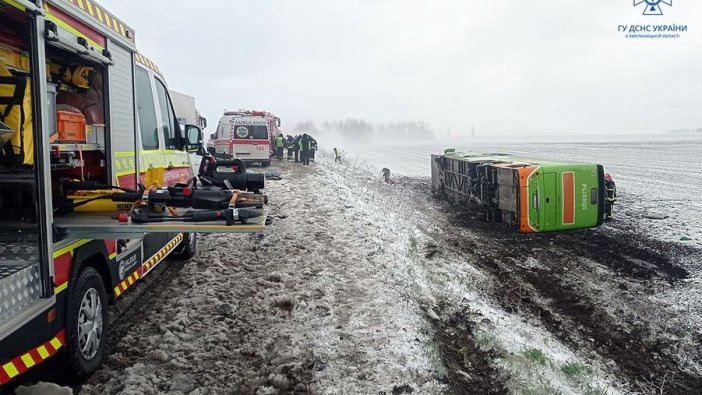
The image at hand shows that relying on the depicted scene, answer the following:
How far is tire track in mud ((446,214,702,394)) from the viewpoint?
5.53 m

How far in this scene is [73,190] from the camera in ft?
15.5

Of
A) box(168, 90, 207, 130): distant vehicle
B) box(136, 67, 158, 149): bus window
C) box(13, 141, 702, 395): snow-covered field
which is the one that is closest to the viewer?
box(13, 141, 702, 395): snow-covered field

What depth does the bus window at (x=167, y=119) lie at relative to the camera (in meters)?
6.48

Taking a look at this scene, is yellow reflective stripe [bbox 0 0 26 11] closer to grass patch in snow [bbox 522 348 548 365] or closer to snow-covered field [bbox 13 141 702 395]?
snow-covered field [bbox 13 141 702 395]

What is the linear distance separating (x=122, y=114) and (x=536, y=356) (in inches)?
179

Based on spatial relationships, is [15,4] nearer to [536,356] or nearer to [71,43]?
[71,43]

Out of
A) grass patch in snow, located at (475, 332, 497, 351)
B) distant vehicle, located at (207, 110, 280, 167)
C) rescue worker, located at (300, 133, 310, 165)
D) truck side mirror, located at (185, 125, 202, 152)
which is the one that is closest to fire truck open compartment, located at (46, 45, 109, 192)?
truck side mirror, located at (185, 125, 202, 152)

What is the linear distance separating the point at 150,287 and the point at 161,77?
8.61 feet

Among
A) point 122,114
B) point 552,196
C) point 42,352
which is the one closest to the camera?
point 42,352

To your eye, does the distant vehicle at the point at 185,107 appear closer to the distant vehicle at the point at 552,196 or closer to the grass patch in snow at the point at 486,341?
the distant vehicle at the point at 552,196

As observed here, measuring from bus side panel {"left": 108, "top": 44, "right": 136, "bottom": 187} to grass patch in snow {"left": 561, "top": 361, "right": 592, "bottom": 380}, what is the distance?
180 inches

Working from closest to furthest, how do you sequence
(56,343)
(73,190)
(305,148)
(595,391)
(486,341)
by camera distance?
(56,343), (595,391), (73,190), (486,341), (305,148)

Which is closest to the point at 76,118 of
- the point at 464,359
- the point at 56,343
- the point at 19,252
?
the point at 19,252

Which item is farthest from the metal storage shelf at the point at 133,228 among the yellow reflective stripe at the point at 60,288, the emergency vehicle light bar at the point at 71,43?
the emergency vehicle light bar at the point at 71,43
